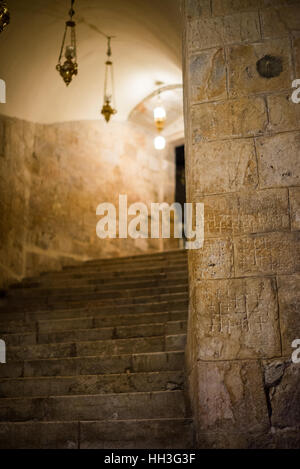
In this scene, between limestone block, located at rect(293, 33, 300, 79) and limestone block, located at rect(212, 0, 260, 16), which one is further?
limestone block, located at rect(212, 0, 260, 16)

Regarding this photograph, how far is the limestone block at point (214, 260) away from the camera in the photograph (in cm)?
307

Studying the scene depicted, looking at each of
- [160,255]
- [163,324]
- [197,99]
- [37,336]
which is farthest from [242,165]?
[160,255]

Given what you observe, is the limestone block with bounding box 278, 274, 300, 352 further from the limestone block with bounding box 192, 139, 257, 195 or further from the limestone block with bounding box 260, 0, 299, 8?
the limestone block with bounding box 260, 0, 299, 8

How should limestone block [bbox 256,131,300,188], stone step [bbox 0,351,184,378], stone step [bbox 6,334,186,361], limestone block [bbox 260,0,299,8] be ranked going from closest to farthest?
limestone block [bbox 256,131,300,188], limestone block [bbox 260,0,299,8], stone step [bbox 0,351,184,378], stone step [bbox 6,334,186,361]

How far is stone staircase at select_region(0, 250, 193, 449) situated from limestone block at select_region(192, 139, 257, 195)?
4.32 feet

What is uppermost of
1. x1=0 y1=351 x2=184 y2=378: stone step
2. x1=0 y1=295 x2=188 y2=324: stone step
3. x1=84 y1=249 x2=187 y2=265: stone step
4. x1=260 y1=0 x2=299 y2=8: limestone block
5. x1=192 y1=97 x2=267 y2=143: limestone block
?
x1=260 y1=0 x2=299 y2=8: limestone block

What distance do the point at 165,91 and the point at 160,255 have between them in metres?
3.99

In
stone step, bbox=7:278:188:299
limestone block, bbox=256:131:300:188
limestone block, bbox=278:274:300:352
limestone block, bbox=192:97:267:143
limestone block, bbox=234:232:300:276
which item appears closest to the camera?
limestone block, bbox=278:274:300:352

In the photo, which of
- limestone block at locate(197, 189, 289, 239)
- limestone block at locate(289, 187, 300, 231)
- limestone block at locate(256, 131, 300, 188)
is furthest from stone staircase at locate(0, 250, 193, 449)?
limestone block at locate(256, 131, 300, 188)

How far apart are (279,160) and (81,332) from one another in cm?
225

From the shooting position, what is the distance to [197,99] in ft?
11.0

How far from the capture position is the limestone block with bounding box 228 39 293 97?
3.27m

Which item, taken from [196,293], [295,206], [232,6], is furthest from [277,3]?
[196,293]

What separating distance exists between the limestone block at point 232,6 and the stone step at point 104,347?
224 cm
